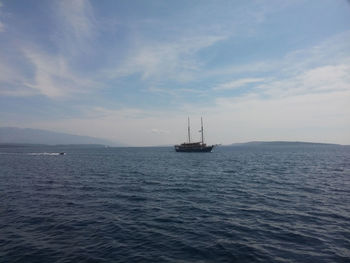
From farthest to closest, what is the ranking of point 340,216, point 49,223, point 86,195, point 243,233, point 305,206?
1. point 86,195
2. point 305,206
3. point 340,216
4. point 49,223
5. point 243,233

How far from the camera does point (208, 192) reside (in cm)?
2592

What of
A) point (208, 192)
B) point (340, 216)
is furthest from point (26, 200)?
point (340, 216)

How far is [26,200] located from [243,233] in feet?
66.4

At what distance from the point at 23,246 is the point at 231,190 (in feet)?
66.8

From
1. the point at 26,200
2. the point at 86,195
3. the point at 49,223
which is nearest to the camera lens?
the point at 49,223

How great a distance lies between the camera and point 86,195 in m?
24.6

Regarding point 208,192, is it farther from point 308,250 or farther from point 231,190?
point 308,250

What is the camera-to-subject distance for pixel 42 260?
432 inches

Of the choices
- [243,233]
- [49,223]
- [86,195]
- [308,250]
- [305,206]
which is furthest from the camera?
[86,195]

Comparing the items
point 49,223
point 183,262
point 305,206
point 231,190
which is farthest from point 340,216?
point 49,223

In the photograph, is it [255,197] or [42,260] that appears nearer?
[42,260]

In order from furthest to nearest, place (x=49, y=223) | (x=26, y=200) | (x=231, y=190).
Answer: (x=231, y=190) → (x=26, y=200) → (x=49, y=223)

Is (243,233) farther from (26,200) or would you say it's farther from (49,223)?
(26,200)

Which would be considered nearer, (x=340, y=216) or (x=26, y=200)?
(x=340, y=216)
